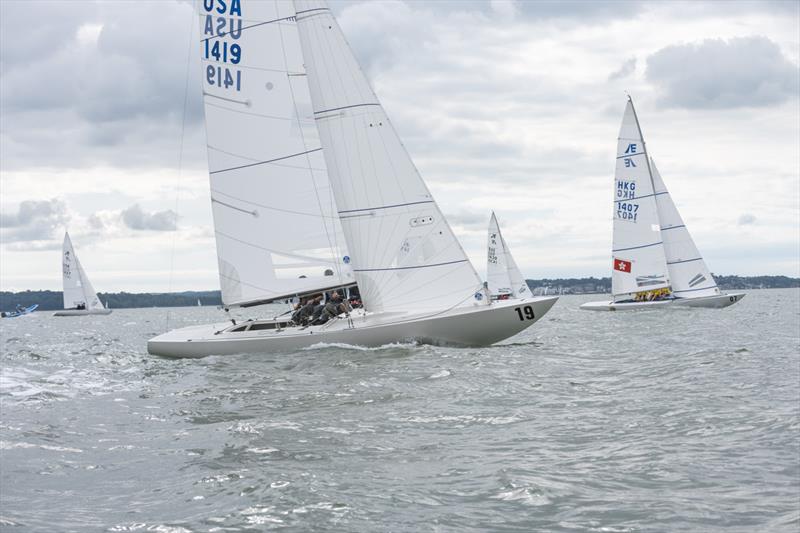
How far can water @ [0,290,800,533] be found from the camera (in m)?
6.67

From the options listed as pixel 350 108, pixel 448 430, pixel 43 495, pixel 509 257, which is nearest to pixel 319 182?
pixel 350 108

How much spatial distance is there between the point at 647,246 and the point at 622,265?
1.81m

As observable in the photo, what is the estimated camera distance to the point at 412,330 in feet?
61.5

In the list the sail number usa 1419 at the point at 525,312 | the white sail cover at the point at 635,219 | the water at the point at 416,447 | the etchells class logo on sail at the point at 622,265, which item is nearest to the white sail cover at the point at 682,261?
the white sail cover at the point at 635,219

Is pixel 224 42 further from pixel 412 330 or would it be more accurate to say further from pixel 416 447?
pixel 416 447

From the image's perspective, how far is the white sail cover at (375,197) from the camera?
63.1 feet

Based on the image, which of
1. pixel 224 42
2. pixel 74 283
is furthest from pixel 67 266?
pixel 224 42

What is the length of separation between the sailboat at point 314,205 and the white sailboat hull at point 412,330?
31mm

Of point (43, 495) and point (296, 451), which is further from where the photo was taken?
point (296, 451)

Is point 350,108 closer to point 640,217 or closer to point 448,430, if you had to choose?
point 448,430

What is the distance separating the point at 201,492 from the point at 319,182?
14615 millimetres

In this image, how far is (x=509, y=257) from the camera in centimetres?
5803

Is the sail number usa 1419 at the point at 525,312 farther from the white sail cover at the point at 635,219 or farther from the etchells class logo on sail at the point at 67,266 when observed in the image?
the etchells class logo on sail at the point at 67,266

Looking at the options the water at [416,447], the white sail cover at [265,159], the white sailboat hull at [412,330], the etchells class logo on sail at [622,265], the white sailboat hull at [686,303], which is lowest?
the water at [416,447]
